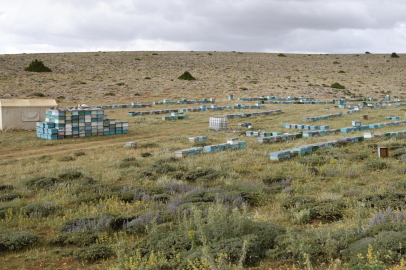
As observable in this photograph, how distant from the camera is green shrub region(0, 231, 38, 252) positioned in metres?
8.02

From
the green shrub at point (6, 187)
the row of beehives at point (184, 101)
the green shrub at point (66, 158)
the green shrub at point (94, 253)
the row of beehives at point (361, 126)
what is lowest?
the green shrub at point (94, 253)

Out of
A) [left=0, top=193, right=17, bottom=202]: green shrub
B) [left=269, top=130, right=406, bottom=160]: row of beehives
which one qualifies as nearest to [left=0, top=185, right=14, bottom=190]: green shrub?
[left=0, top=193, right=17, bottom=202]: green shrub

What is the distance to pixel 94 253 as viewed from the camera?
24.7ft

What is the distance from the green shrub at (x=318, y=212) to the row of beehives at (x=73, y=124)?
15.8 m

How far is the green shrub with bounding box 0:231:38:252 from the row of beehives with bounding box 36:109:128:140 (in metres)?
13.8

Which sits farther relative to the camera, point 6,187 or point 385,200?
point 6,187

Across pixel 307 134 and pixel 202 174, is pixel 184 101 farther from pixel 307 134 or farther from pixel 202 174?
pixel 202 174

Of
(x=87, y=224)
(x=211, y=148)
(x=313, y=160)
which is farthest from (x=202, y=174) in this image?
(x=87, y=224)

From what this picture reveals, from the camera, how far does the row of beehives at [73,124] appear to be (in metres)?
21.4

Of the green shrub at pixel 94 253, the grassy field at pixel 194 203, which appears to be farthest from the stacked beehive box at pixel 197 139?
the green shrub at pixel 94 253

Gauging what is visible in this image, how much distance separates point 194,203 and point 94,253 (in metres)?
3.25

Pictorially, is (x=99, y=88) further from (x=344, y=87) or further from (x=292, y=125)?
(x=344, y=87)

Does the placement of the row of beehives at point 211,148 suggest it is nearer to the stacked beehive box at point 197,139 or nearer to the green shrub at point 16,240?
the stacked beehive box at point 197,139

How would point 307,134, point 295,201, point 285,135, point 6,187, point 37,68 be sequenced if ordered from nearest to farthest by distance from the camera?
point 295,201
point 6,187
point 285,135
point 307,134
point 37,68
